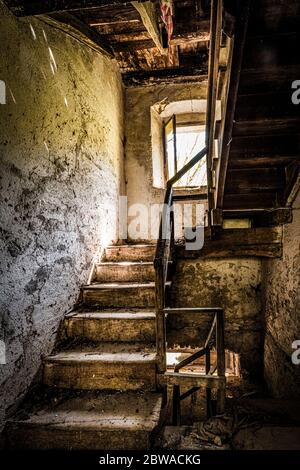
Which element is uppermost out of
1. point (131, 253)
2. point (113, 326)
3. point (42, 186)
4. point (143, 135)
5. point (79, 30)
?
point (79, 30)

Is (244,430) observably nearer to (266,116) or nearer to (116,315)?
(116,315)

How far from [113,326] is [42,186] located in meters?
1.80

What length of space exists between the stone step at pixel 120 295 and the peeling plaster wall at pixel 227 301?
1.05 m

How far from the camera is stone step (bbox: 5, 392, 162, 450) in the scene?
2344mm

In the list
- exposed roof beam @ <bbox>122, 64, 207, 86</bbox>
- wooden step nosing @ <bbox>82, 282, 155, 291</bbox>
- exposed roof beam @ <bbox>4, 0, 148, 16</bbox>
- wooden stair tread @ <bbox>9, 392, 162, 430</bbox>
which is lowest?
wooden stair tread @ <bbox>9, 392, 162, 430</bbox>

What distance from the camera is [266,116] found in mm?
3016

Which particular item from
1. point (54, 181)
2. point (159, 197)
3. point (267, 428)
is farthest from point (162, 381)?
point (159, 197)

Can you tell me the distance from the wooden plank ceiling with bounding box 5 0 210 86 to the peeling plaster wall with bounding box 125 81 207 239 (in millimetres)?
233

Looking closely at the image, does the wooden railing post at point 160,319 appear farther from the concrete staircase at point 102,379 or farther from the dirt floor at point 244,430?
the dirt floor at point 244,430

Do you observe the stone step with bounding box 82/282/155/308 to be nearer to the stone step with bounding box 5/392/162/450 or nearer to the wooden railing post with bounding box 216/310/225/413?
the wooden railing post with bounding box 216/310/225/413

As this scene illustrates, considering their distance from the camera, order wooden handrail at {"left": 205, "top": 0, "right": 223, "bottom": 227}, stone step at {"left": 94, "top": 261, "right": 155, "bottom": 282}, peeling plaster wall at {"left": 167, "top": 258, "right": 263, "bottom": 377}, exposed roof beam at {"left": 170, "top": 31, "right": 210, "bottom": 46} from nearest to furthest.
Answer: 1. wooden handrail at {"left": 205, "top": 0, "right": 223, "bottom": 227}
2. stone step at {"left": 94, "top": 261, "right": 155, "bottom": 282}
3. peeling plaster wall at {"left": 167, "top": 258, "right": 263, "bottom": 377}
4. exposed roof beam at {"left": 170, "top": 31, "right": 210, "bottom": 46}

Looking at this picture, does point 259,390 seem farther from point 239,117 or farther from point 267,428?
point 239,117

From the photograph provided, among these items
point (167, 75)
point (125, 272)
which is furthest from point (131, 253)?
point (167, 75)

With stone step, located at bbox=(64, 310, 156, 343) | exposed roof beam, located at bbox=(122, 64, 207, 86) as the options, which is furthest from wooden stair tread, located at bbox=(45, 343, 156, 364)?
exposed roof beam, located at bbox=(122, 64, 207, 86)
